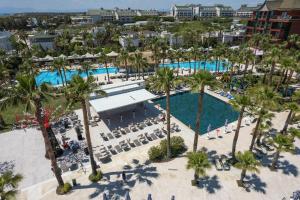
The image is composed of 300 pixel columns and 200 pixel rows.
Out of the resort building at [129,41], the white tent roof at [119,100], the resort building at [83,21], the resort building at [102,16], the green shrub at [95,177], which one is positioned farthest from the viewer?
the resort building at [83,21]

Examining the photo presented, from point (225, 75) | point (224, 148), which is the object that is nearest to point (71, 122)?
point (224, 148)

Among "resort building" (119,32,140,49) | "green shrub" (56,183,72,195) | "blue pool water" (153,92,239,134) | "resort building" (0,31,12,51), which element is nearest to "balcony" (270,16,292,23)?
"blue pool water" (153,92,239,134)

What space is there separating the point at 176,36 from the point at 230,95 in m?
51.4

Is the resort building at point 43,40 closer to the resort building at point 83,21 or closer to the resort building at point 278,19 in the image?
the resort building at point 278,19

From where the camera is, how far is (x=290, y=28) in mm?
63531

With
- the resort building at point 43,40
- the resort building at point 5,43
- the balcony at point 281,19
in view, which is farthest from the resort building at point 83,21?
the balcony at point 281,19

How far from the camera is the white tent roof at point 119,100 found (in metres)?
32.5

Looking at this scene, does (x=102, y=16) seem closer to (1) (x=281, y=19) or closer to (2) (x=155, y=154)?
(1) (x=281, y=19)

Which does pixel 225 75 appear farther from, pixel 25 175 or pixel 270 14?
pixel 25 175

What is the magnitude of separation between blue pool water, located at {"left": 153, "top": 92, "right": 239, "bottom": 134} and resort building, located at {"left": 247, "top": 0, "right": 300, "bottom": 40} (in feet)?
131

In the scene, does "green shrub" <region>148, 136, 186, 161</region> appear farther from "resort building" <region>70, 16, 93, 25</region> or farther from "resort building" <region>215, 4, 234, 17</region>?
"resort building" <region>215, 4, 234, 17</region>

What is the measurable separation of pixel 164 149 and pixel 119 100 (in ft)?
41.6

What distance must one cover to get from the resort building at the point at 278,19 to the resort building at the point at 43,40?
7279cm

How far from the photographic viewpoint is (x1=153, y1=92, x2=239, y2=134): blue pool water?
34300 millimetres
